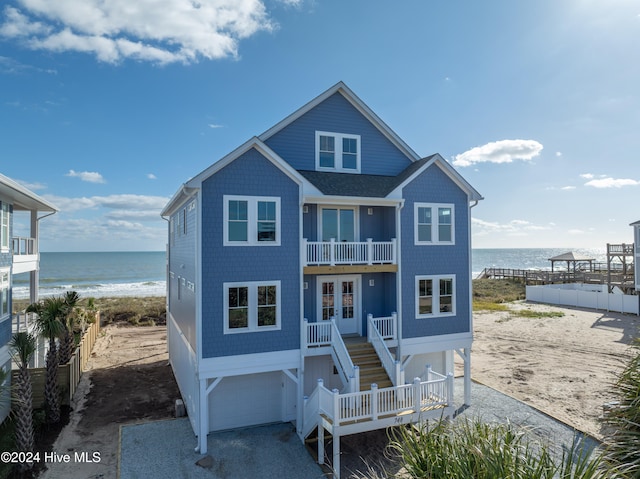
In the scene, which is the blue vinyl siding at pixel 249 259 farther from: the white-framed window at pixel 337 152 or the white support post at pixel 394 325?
the white support post at pixel 394 325

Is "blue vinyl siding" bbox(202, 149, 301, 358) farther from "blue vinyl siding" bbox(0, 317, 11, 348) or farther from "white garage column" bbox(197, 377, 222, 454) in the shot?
"blue vinyl siding" bbox(0, 317, 11, 348)

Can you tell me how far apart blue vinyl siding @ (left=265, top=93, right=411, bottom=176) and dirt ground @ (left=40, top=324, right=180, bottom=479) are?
35.8 feet

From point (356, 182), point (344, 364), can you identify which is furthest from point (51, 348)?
point (356, 182)

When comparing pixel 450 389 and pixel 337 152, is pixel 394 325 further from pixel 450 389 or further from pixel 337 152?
pixel 337 152

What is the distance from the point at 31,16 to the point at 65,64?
15.9ft

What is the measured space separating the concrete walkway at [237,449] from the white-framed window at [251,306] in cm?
353

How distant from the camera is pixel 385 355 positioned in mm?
12805

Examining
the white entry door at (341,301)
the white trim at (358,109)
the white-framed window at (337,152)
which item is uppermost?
the white trim at (358,109)

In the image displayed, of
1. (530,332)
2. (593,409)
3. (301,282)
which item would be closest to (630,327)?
(530,332)

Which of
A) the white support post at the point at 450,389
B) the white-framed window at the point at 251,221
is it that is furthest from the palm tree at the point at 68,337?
the white support post at the point at 450,389

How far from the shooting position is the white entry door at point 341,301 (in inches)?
561

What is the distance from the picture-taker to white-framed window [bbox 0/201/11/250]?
12.9 m

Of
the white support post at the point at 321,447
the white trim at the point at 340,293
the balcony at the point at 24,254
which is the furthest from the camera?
the balcony at the point at 24,254

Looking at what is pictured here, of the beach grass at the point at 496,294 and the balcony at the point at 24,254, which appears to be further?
the beach grass at the point at 496,294
